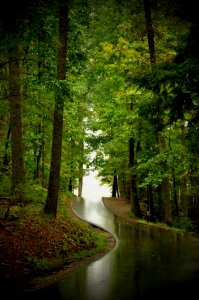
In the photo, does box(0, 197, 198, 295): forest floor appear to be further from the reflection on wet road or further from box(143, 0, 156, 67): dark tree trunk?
box(143, 0, 156, 67): dark tree trunk

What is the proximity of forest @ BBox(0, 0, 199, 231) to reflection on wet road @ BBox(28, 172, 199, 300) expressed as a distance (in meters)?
3.44

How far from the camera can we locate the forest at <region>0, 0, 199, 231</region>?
8.53 metres

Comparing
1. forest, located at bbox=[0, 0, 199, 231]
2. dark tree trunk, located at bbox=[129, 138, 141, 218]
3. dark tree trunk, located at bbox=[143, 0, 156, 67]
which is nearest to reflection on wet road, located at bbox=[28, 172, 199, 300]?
forest, located at bbox=[0, 0, 199, 231]

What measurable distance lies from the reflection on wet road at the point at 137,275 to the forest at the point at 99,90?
3436mm

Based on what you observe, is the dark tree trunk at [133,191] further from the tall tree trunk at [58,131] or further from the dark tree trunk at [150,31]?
the tall tree trunk at [58,131]

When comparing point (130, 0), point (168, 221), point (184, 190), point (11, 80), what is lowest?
point (168, 221)

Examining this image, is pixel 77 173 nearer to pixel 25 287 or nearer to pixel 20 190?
pixel 20 190

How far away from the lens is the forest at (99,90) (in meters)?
8.53

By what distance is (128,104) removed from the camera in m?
24.0

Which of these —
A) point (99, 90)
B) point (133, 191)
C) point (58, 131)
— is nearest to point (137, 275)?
point (58, 131)

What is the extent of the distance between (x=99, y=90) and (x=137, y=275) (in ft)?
65.1

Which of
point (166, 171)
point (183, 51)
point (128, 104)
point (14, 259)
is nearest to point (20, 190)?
point (14, 259)

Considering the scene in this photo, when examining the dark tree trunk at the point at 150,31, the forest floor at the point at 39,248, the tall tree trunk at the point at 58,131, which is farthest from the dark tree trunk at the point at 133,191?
the tall tree trunk at the point at 58,131

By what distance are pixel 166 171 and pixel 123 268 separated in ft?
34.7
